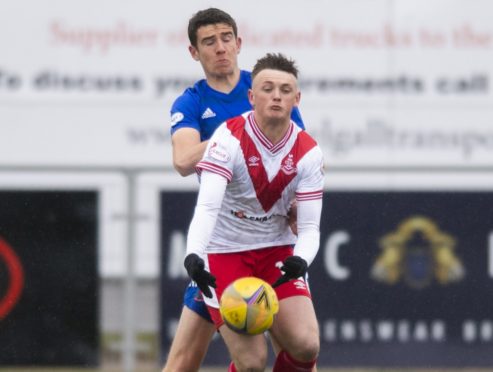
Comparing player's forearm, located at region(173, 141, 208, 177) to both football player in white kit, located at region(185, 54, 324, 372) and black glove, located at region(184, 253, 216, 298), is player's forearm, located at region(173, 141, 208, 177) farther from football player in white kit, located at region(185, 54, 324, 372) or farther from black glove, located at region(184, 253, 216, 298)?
black glove, located at region(184, 253, 216, 298)

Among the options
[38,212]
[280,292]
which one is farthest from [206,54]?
[38,212]

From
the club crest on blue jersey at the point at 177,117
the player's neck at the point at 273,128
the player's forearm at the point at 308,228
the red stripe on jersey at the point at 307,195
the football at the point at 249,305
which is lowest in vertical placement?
the football at the point at 249,305

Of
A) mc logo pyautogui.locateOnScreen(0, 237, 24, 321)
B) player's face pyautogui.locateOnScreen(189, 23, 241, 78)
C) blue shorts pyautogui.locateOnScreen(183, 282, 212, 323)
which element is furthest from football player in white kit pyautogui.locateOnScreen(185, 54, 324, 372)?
mc logo pyautogui.locateOnScreen(0, 237, 24, 321)

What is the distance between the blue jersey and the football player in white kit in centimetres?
36

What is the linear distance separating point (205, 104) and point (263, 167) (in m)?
0.63

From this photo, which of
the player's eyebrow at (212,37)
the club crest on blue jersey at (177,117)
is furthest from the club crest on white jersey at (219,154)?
the player's eyebrow at (212,37)

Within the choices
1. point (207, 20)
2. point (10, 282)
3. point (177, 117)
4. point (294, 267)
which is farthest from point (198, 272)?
point (10, 282)

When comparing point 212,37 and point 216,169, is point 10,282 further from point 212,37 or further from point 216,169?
point 216,169

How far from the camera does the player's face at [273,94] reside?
7109 millimetres

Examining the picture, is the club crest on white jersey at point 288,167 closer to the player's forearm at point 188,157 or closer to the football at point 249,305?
the player's forearm at point 188,157

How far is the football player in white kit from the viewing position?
Answer: 7129mm

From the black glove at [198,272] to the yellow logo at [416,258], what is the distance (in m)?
2.69

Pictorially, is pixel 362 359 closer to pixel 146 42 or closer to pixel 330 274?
pixel 330 274

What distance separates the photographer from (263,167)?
723 centimetres
